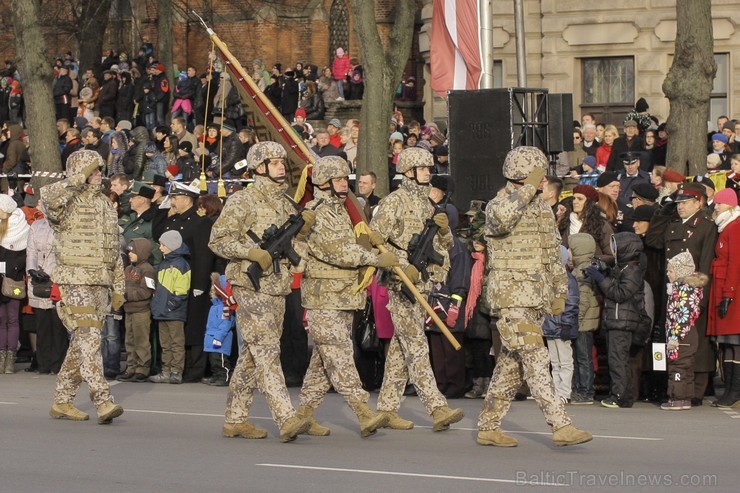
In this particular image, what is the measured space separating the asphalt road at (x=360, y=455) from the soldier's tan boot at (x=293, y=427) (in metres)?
0.09

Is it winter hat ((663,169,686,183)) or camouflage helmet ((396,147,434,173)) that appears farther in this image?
winter hat ((663,169,686,183))

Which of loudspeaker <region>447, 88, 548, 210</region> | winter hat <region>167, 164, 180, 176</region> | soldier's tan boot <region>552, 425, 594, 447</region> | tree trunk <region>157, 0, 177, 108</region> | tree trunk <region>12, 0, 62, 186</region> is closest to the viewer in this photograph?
soldier's tan boot <region>552, 425, 594, 447</region>

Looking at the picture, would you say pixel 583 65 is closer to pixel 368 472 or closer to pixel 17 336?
pixel 17 336

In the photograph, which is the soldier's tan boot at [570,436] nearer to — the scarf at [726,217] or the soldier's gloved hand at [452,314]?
the soldier's gloved hand at [452,314]

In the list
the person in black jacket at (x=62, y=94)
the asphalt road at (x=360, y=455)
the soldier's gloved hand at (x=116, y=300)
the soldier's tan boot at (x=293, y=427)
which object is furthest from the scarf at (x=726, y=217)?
the person in black jacket at (x=62, y=94)

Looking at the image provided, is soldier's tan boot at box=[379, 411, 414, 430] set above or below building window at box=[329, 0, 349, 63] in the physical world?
below

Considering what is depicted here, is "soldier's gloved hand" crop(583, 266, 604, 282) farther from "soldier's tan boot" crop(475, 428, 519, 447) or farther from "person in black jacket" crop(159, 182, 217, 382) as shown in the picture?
"person in black jacket" crop(159, 182, 217, 382)

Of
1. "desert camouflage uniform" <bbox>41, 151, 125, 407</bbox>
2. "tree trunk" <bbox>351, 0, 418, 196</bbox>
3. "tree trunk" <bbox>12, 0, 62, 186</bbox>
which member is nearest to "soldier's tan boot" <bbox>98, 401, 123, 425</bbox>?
"desert camouflage uniform" <bbox>41, 151, 125, 407</bbox>

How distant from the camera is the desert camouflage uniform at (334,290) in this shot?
1200cm

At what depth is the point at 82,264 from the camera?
1313cm

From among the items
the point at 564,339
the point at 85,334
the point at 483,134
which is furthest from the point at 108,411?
the point at 483,134

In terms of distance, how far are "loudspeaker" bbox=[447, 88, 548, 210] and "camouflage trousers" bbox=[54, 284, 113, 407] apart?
5.75 m

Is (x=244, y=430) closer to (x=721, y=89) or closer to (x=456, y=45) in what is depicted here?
(x=456, y=45)

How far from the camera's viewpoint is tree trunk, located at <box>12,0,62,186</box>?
2322 centimetres
